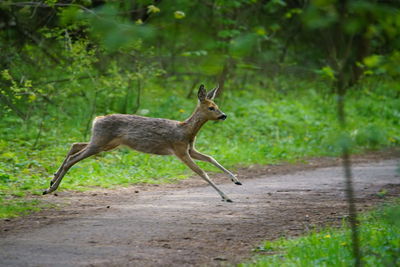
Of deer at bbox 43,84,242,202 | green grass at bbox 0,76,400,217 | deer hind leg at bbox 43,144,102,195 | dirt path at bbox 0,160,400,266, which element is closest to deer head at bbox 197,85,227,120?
deer at bbox 43,84,242,202

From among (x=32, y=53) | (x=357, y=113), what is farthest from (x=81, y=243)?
(x=357, y=113)

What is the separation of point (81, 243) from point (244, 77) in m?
16.5

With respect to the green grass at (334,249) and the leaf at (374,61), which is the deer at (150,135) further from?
the leaf at (374,61)

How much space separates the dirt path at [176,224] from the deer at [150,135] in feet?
2.27

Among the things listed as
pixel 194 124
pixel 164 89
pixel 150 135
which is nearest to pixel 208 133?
pixel 164 89

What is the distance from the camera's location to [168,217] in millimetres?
7609

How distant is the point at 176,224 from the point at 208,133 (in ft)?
28.5

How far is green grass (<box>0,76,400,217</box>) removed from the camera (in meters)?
10.7

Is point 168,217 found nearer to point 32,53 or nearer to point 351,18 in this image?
point 351,18

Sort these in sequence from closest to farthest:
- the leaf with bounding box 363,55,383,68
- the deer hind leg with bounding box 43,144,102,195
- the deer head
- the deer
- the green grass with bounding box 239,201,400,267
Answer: the leaf with bounding box 363,55,383,68 < the green grass with bounding box 239,201,400,267 < the deer hind leg with bounding box 43,144,102,195 < the deer < the deer head

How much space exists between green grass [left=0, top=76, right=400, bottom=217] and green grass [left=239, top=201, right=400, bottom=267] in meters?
1.62

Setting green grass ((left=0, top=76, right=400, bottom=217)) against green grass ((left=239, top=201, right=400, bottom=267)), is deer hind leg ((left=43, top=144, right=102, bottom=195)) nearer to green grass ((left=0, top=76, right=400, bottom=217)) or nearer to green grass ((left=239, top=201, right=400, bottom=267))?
green grass ((left=0, top=76, right=400, bottom=217))

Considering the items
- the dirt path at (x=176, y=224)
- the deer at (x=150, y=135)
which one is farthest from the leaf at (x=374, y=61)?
the deer at (x=150, y=135)

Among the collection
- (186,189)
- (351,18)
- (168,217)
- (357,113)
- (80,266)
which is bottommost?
(357,113)
